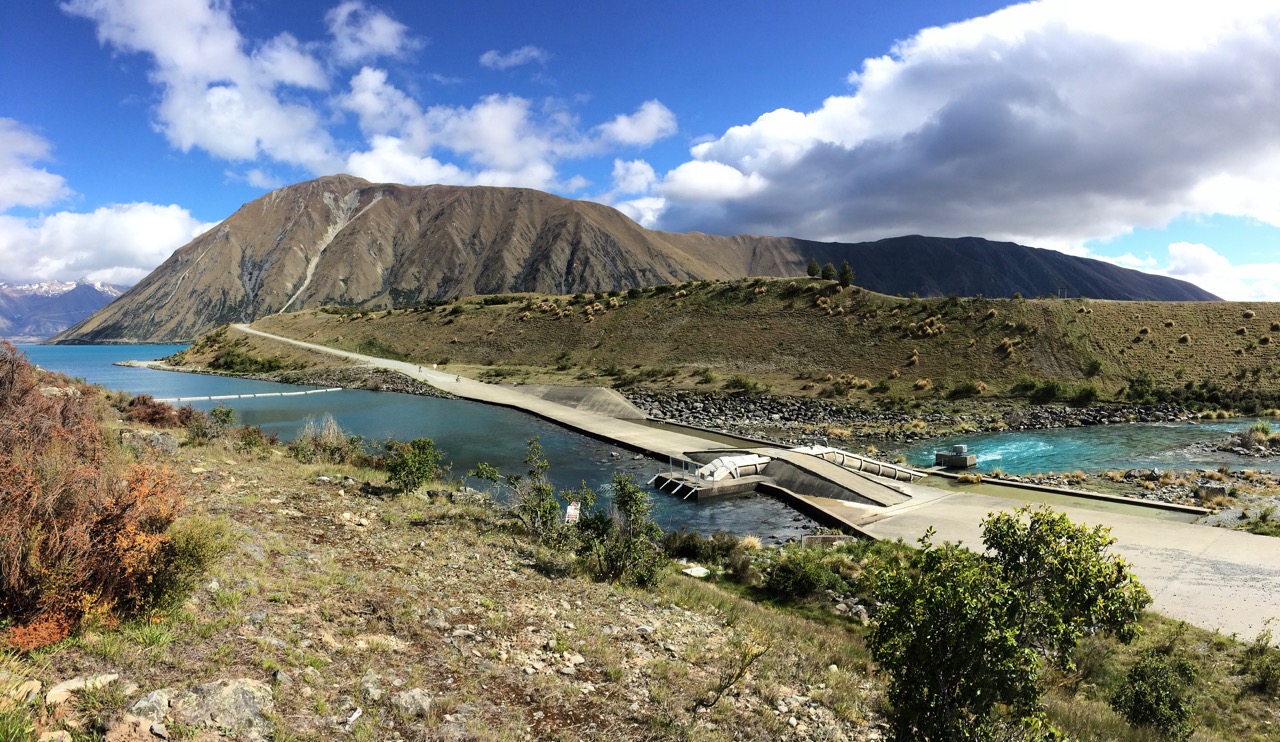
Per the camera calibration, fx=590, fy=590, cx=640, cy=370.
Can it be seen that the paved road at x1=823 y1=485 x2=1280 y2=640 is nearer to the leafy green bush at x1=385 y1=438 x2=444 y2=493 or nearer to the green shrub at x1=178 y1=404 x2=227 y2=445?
the leafy green bush at x1=385 y1=438 x2=444 y2=493

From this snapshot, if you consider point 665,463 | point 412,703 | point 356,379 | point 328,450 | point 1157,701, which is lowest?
point 665,463

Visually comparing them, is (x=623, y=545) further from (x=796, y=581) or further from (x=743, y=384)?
(x=743, y=384)

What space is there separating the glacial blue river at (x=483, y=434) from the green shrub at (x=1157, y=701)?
12972mm

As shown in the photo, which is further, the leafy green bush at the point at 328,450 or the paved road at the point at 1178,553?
the leafy green bush at the point at 328,450

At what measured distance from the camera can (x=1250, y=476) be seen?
27.8m

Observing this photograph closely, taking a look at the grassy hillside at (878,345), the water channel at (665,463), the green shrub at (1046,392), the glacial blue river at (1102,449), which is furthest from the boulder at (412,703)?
the green shrub at (1046,392)

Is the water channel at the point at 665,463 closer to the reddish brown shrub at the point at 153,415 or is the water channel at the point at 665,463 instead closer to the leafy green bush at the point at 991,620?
the reddish brown shrub at the point at 153,415

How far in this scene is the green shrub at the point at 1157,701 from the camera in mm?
9047

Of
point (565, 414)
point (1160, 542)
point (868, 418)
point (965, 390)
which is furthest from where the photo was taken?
point (965, 390)

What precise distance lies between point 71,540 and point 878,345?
6300 centimetres

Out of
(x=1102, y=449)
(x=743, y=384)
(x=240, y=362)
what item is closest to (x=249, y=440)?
(x=743, y=384)

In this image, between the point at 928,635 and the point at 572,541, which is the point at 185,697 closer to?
the point at 928,635

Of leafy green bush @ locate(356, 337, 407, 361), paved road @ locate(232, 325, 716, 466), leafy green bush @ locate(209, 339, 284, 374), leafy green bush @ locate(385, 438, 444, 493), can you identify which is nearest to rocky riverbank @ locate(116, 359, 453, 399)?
paved road @ locate(232, 325, 716, 466)

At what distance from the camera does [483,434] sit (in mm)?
43500
